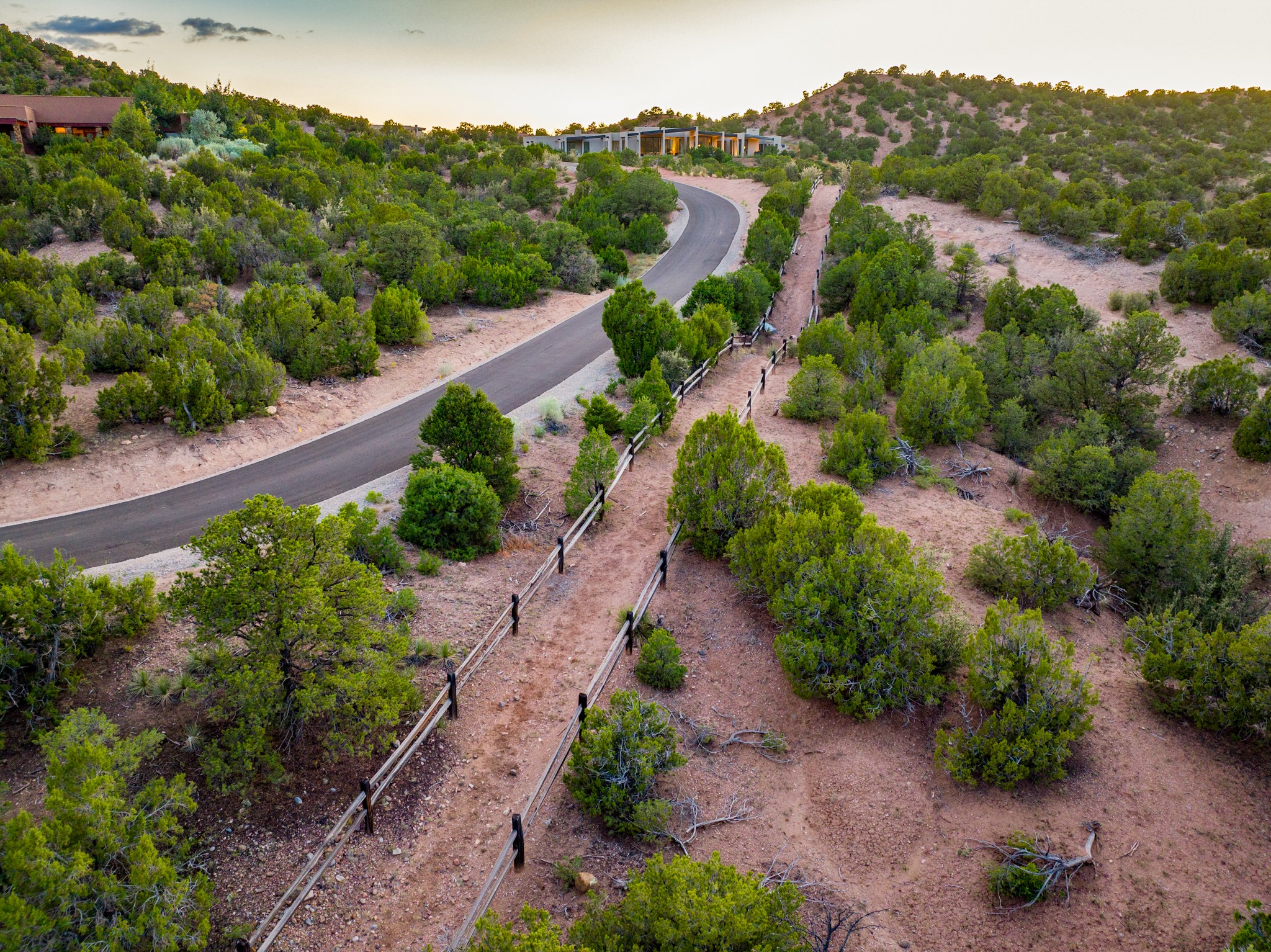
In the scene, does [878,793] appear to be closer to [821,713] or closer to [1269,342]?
[821,713]

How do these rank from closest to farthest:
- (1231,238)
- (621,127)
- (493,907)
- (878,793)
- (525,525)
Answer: (493,907) < (878,793) < (525,525) < (1231,238) < (621,127)

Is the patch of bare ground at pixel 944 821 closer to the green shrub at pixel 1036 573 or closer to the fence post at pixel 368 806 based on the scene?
the green shrub at pixel 1036 573

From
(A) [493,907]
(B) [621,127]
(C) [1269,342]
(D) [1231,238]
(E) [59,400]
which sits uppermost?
(B) [621,127]

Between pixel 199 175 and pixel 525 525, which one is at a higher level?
pixel 199 175

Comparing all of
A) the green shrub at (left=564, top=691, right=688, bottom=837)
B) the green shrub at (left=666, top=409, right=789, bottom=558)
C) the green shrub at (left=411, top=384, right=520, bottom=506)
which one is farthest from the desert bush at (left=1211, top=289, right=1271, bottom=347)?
Result: the green shrub at (left=564, top=691, right=688, bottom=837)

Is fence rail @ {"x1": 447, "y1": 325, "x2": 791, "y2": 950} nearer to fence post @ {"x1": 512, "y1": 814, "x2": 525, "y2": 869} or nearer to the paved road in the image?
fence post @ {"x1": 512, "y1": 814, "x2": 525, "y2": 869}

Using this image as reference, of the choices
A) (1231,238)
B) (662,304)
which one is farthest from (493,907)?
(1231,238)

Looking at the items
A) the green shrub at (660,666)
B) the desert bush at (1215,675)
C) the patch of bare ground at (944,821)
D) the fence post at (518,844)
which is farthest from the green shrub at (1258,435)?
the fence post at (518,844)
